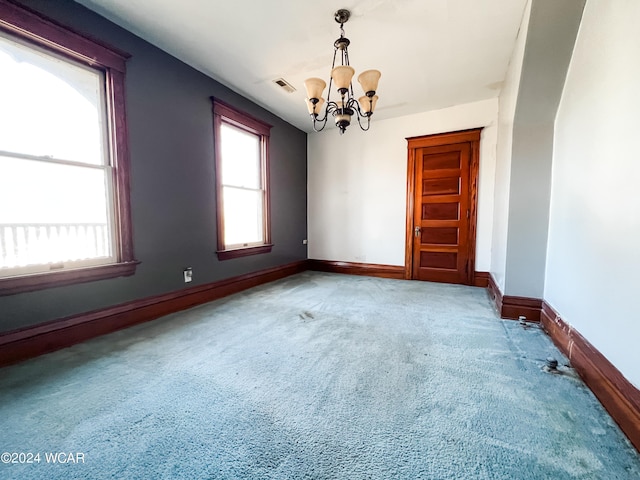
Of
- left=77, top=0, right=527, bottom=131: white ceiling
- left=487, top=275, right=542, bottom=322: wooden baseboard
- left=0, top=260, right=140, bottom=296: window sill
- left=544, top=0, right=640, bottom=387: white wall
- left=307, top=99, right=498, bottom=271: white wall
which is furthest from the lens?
left=307, top=99, right=498, bottom=271: white wall

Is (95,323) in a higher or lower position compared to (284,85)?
lower

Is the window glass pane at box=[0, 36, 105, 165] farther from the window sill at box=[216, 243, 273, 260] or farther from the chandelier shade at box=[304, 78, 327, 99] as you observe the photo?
the chandelier shade at box=[304, 78, 327, 99]

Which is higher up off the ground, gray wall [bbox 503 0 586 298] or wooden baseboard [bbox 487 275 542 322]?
gray wall [bbox 503 0 586 298]

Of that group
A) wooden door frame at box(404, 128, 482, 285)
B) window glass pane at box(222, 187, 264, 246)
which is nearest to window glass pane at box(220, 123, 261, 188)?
window glass pane at box(222, 187, 264, 246)

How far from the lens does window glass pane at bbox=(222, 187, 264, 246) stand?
11.8 ft

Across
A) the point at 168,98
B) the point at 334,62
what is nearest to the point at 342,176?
the point at 334,62

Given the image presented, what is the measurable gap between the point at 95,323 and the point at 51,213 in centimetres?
97

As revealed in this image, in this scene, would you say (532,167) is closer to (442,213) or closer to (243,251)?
(442,213)

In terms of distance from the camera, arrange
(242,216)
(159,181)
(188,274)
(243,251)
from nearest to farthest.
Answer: (159,181) < (188,274) < (243,251) < (242,216)

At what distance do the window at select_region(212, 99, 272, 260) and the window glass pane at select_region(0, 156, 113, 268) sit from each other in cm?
126

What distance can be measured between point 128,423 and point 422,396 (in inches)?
59.6

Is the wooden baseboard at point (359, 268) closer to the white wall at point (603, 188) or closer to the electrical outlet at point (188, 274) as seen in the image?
the white wall at point (603, 188)

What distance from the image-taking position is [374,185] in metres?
4.62

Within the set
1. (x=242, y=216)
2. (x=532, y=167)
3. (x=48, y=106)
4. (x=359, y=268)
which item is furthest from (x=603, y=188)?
(x=48, y=106)
